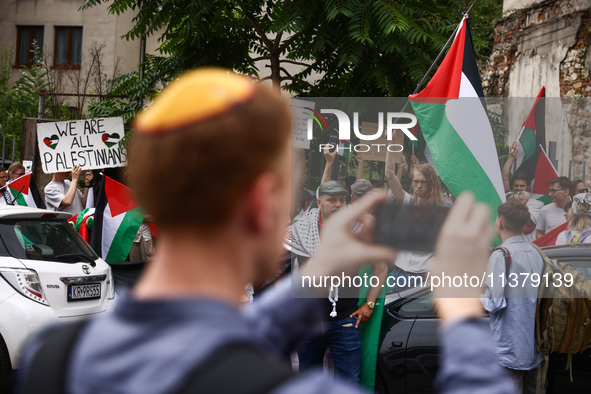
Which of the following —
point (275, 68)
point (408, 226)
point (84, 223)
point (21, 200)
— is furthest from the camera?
point (21, 200)

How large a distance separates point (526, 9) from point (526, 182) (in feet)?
34.2

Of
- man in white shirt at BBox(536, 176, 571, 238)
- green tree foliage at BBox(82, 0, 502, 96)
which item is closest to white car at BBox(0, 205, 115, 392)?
green tree foliage at BBox(82, 0, 502, 96)

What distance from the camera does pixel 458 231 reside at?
3.76ft

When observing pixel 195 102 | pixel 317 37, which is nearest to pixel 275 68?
pixel 317 37

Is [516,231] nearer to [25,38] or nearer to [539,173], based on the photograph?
[539,173]

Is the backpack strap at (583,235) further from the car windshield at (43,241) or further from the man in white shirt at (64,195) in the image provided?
the man in white shirt at (64,195)

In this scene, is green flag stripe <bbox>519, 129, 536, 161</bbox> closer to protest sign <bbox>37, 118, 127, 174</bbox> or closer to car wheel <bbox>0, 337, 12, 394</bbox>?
car wheel <bbox>0, 337, 12, 394</bbox>

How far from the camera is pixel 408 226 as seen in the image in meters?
1.36

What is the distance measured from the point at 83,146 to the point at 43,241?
3.26m

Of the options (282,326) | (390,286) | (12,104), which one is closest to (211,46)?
(390,286)

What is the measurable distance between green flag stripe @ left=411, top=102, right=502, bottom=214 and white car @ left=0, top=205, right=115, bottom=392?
3697mm

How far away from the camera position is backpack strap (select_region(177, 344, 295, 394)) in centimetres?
86

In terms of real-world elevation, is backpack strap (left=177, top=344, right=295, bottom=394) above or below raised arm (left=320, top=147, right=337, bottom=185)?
below

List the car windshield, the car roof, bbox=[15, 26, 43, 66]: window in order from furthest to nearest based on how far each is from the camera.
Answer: bbox=[15, 26, 43, 66]: window < the car roof < the car windshield
